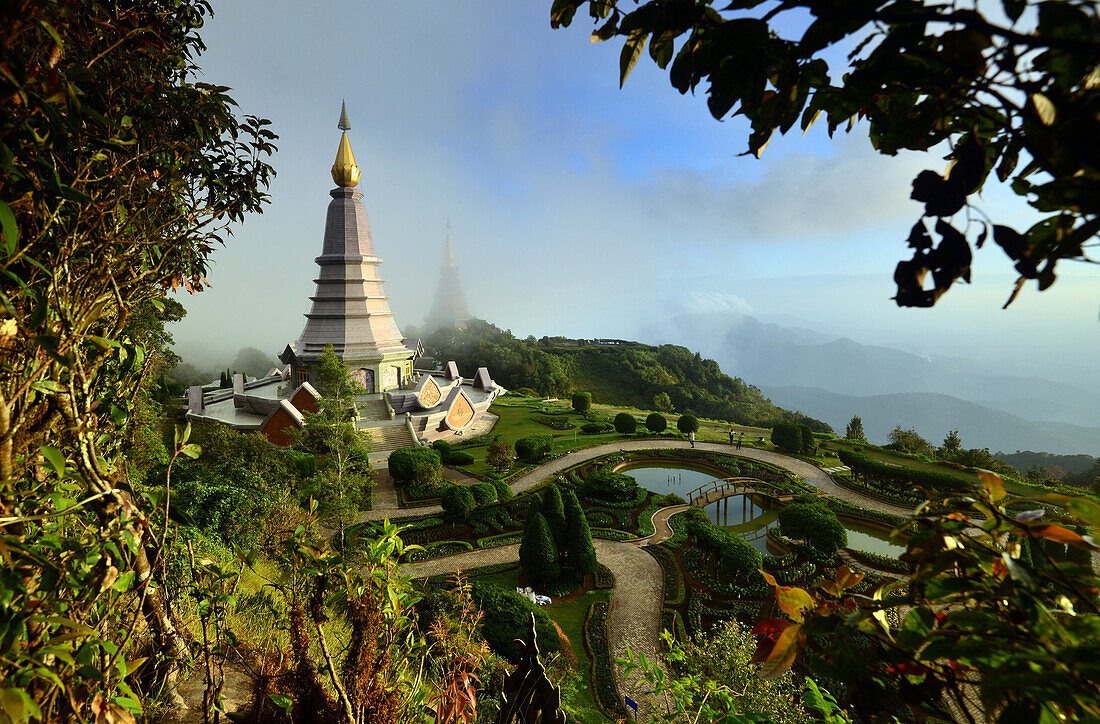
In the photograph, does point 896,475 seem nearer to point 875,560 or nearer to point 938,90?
point 875,560

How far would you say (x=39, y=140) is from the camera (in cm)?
156

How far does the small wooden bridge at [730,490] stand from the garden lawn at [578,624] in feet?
23.8

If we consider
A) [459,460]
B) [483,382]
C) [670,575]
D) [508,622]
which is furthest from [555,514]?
[483,382]

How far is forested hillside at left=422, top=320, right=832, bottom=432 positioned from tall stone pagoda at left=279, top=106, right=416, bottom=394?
725 inches

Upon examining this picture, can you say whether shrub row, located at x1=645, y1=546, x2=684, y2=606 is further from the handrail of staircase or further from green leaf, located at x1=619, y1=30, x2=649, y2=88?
green leaf, located at x1=619, y1=30, x2=649, y2=88

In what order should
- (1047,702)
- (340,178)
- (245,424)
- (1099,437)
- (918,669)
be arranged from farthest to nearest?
(1099,437) → (340,178) → (245,424) → (918,669) → (1047,702)

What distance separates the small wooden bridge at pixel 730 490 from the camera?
54.1 ft

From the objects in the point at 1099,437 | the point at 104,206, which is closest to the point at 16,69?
the point at 104,206

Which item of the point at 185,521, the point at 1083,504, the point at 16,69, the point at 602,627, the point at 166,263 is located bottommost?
the point at 602,627

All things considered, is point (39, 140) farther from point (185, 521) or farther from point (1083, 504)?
point (1083, 504)

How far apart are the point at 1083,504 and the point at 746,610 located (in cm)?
1054

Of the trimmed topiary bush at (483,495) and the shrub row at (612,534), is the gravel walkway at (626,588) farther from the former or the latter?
the trimmed topiary bush at (483,495)

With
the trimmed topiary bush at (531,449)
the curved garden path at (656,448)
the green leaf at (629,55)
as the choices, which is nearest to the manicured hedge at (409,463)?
the curved garden path at (656,448)

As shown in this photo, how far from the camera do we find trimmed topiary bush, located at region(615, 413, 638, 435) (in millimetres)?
24531
